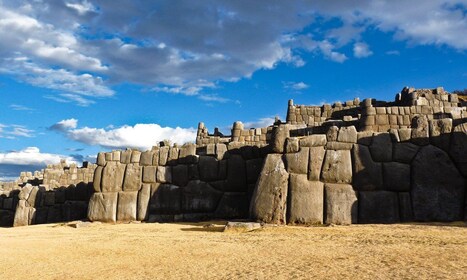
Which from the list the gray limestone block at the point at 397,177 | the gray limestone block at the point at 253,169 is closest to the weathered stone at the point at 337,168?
the gray limestone block at the point at 397,177

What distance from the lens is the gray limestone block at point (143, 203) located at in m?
12.5

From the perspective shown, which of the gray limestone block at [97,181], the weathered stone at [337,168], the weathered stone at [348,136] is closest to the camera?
the weathered stone at [337,168]

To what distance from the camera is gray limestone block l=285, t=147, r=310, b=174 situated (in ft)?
33.6

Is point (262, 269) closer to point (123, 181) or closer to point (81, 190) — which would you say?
point (123, 181)

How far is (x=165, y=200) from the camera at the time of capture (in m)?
12.6

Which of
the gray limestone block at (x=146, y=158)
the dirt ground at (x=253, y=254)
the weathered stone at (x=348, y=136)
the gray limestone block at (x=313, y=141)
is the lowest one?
the dirt ground at (x=253, y=254)

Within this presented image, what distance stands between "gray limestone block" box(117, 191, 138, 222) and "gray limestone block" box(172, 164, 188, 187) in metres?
1.29

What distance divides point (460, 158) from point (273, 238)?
16.2 feet

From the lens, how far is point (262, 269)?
5.68 m

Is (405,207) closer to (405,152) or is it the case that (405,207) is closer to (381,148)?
(405,152)

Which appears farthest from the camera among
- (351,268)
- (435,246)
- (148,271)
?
(435,246)

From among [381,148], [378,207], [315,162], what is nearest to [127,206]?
[315,162]

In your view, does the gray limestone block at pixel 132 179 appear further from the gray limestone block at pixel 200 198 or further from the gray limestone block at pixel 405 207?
the gray limestone block at pixel 405 207

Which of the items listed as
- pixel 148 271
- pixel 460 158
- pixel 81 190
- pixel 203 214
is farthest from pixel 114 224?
pixel 460 158
